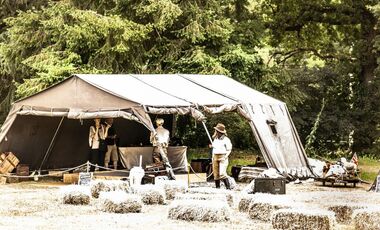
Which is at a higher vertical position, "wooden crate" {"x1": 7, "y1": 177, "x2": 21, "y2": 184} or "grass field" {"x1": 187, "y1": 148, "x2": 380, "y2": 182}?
"grass field" {"x1": 187, "y1": 148, "x2": 380, "y2": 182}

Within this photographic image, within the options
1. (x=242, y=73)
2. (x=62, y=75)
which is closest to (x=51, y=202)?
(x=62, y=75)

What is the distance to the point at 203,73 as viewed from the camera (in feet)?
68.2

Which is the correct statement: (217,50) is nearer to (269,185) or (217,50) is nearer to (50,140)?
(50,140)

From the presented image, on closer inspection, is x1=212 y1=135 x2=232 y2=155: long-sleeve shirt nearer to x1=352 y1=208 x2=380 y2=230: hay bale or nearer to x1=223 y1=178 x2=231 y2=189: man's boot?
x1=223 y1=178 x2=231 y2=189: man's boot

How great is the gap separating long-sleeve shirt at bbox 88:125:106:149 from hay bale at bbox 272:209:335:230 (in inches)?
307

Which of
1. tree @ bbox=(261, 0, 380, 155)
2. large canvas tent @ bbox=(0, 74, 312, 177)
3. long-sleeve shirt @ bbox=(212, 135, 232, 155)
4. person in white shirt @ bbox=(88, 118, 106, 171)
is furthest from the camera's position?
tree @ bbox=(261, 0, 380, 155)

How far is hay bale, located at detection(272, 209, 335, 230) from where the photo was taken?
31.0 ft

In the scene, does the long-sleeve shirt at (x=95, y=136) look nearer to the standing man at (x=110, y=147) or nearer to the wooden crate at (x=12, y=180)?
the standing man at (x=110, y=147)

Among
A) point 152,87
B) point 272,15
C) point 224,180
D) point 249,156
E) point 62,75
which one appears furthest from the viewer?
point 272,15

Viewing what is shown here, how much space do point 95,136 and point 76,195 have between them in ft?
16.0

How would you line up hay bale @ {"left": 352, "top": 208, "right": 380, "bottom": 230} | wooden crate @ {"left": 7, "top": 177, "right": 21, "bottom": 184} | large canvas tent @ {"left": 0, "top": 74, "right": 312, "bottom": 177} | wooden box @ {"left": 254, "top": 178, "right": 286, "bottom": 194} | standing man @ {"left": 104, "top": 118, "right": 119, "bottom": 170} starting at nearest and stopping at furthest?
hay bale @ {"left": 352, "top": 208, "right": 380, "bottom": 230}
wooden box @ {"left": 254, "top": 178, "right": 286, "bottom": 194}
large canvas tent @ {"left": 0, "top": 74, "right": 312, "bottom": 177}
wooden crate @ {"left": 7, "top": 177, "right": 21, "bottom": 184}
standing man @ {"left": 104, "top": 118, "right": 119, "bottom": 170}

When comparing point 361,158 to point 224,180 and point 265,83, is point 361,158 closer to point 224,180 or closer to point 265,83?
point 265,83

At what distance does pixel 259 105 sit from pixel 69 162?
488 cm

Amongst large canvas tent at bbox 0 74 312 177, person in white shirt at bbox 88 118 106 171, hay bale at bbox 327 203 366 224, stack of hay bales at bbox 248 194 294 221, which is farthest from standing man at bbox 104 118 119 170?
hay bale at bbox 327 203 366 224
